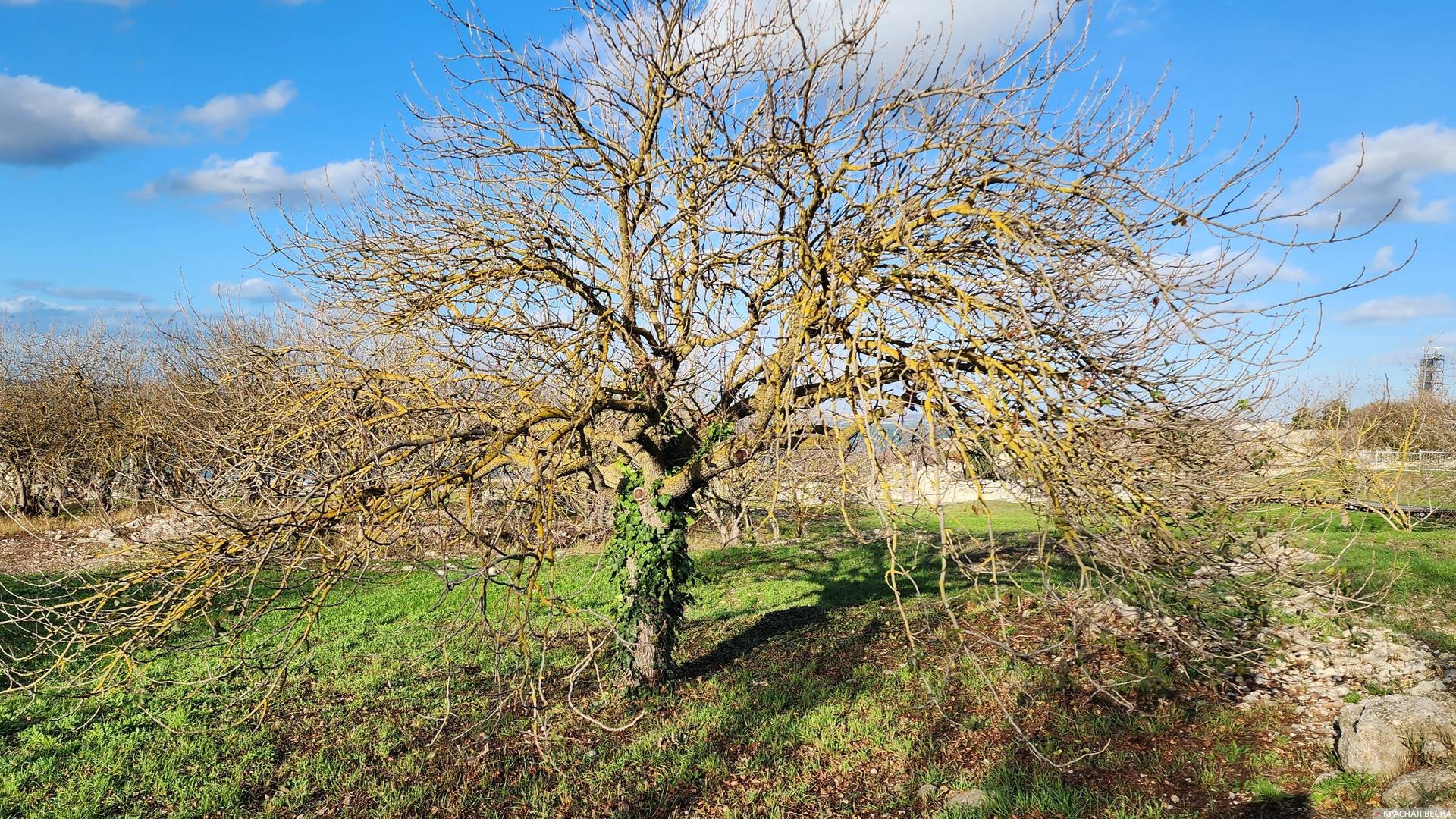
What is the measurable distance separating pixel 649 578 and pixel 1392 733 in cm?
555

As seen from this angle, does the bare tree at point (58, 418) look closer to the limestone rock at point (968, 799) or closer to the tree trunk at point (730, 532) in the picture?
the tree trunk at point (730, 532)

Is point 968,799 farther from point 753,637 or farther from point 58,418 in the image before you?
point 58,418

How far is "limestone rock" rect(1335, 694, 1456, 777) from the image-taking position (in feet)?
16.1

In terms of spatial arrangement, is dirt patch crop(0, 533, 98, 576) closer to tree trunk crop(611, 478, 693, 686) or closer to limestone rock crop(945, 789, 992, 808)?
tree trunk crop(611, 478, 693, 686)

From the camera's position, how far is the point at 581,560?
15.4 m

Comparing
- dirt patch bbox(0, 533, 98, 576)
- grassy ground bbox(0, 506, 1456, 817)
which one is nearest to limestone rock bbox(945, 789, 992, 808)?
grassy ground bbox(0, 506, 1456, 817)

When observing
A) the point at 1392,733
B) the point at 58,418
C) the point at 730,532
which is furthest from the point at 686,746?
the point at 58,418

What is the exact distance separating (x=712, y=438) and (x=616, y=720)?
8.90 feet

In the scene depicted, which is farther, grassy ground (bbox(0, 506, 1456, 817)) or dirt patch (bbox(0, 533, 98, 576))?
dirt patch (bbox(0, 533, 98, 576))

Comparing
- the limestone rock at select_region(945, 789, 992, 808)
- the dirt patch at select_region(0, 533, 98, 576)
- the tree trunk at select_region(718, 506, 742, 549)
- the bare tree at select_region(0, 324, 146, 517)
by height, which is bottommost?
the dirt patch at select_region(0, 533, 98, 576)

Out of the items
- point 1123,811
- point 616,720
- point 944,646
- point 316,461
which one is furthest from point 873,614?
point 316,461

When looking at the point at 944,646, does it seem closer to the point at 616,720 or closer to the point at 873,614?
the point at 873,614

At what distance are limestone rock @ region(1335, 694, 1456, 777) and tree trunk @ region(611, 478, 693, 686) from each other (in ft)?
16.9

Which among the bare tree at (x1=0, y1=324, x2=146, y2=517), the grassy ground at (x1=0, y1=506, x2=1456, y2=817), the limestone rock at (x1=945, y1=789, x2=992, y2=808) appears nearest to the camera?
the limestone rock at (x1=945, y1=789, x2=992, y2=808)
